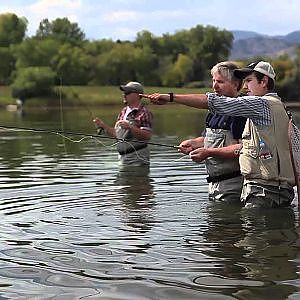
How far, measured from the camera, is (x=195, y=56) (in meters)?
153

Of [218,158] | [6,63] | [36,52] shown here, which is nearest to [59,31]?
[6,63]

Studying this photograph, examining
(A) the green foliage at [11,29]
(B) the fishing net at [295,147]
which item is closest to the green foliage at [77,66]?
(A) the green foliage at [11,29]

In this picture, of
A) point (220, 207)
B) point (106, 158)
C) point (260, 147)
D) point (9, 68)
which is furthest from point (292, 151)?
point (9, 68)

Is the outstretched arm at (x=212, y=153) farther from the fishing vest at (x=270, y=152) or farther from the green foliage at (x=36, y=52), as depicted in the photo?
the green foliage at (x=36, y=52)

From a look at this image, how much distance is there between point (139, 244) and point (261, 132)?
6.11 ft

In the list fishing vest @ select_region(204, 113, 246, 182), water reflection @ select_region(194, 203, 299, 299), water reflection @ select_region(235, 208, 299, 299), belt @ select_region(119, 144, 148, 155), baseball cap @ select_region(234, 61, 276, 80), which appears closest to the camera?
water reflection @ select_region(235, 208, 299, 299)

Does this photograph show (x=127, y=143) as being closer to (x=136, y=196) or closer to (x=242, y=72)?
(x=136, y=196)

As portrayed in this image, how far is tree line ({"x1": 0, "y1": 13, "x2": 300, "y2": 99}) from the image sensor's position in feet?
396

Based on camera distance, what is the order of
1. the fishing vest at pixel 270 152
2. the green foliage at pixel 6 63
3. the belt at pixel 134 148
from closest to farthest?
the fishing vest at pixel 270 152 < the belt at pixel 134 148 < the green foliage at pixel 6 63

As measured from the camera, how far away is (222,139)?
9.36 metres

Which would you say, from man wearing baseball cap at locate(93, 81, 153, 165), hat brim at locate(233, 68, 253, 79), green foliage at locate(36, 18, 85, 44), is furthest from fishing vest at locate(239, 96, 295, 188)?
green foliage at locate(36, 18, 85, 44)

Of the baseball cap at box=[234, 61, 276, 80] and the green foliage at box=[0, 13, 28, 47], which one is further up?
the green foliage at box=[0, 13, 28, 47]

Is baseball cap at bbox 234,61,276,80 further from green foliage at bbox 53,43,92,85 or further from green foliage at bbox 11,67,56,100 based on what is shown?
green foliage at bbox 53,43,92,85

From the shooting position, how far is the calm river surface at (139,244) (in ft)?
21.4
